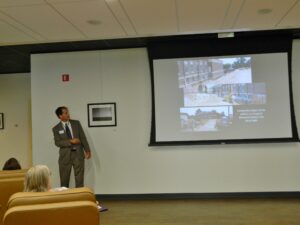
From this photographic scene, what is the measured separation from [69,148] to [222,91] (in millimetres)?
2667

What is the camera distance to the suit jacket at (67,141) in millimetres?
5117

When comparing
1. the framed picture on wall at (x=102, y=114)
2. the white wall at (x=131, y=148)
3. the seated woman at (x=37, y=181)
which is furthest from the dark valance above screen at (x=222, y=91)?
the seated woman at (x=37, y=181)

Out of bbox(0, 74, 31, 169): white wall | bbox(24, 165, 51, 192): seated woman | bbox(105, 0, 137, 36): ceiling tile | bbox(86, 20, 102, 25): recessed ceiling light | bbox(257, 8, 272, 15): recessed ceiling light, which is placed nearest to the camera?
bbox(24, 165, 51, 192): seated woman

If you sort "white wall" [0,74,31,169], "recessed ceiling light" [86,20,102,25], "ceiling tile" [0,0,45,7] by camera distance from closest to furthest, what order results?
1. "ceiling tile" [0,0,45,7]
2. "recessed ceiling light" [86,20,102,25]
3. "white wall" [0,74,31,169]

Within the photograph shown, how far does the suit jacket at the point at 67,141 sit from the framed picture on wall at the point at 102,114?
0.41m

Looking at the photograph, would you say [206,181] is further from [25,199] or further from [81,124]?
[25,199]

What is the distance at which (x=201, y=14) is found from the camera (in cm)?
369

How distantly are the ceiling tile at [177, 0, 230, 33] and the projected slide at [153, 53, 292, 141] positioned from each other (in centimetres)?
117

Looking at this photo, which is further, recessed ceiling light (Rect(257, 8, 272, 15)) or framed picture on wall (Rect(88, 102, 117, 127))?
framed picture on wall (Rect(88, 102, 117, 127))

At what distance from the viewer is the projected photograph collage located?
5324mm

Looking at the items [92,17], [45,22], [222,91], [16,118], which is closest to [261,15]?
[222,91]

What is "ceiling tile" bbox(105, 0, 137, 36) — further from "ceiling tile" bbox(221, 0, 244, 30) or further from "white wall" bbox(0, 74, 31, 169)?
"white wall" bbox(0, 74, 31, 169)

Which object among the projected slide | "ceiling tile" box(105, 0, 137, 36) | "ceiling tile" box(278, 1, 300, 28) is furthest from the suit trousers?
"ceiling tile" box(278, 1, 300, 28)

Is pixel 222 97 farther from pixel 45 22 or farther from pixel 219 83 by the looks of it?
pixel 45 22
